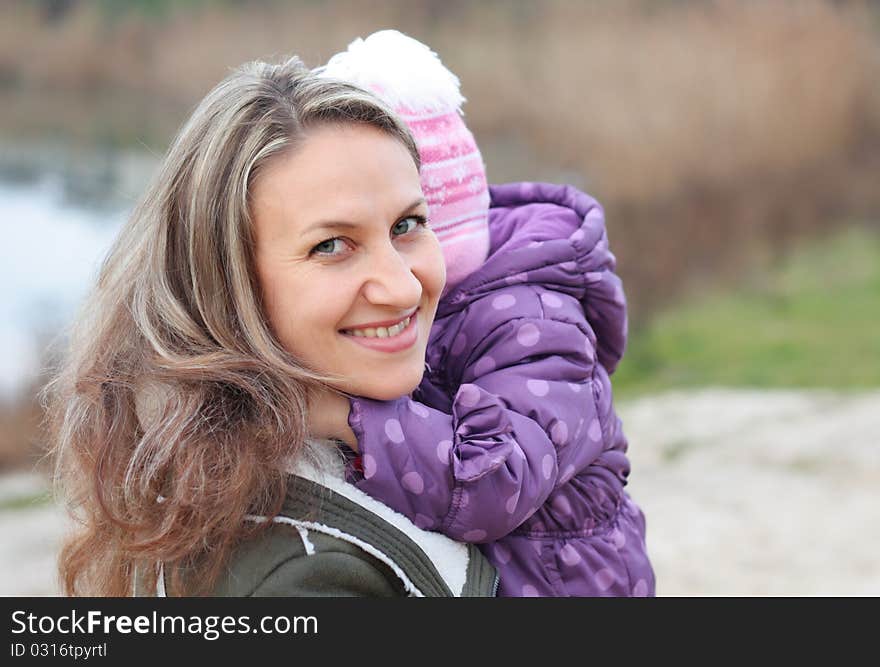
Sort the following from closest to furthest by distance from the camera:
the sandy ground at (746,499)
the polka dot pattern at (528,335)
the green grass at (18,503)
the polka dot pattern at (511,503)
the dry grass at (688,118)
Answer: the polka dot pattern at (511,503), the polka dot pattern at (528,335), the sandy ground at (746,499), the green grass at (18,503), the dry grass at (688,118)

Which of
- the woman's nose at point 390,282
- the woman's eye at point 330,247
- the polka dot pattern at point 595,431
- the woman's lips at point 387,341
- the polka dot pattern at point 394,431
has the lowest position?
the polka dot pattern at point 394,431

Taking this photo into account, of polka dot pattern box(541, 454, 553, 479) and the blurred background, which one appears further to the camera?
the blurred background

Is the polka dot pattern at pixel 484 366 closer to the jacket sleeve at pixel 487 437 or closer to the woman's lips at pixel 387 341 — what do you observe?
the jacket sleeve at pixel 487 437

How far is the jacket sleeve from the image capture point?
1631 mm

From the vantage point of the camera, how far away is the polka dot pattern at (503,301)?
6.16 feet

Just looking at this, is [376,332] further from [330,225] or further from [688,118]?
[688,118]

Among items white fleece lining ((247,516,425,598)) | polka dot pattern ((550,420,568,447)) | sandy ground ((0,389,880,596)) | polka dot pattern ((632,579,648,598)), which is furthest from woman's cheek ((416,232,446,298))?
sandy ground ((0,389,880,596))

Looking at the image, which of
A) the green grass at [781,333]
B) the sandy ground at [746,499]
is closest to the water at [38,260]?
the sandy ground at [746,499]

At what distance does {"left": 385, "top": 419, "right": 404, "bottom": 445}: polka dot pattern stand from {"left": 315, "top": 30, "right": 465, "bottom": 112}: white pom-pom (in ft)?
1.82

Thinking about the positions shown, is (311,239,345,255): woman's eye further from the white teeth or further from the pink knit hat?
the pink knit hat

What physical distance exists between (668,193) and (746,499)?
15.2 ft

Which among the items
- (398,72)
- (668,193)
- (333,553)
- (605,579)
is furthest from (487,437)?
(668,193)

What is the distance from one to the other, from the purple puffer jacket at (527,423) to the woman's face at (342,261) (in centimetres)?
7

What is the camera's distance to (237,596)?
5.21ft
